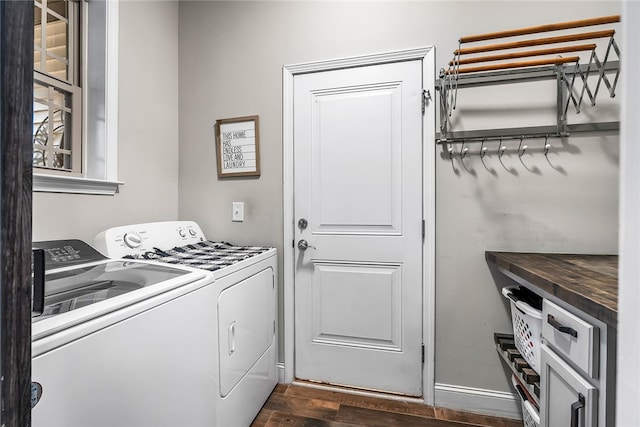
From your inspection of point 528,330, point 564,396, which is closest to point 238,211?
point 528,330

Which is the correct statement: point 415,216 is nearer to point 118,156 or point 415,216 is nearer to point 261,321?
point 261,321

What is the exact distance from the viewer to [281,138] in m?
1.97

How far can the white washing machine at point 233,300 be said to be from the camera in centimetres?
132

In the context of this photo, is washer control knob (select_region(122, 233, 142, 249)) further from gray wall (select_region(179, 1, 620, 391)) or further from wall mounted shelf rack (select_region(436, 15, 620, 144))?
wall mounted shelf rack (select_region(436, 15, 620, 144))

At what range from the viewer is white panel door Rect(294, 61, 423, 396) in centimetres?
178

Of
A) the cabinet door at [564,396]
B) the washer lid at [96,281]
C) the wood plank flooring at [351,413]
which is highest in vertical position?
the washer lid at [96,281]

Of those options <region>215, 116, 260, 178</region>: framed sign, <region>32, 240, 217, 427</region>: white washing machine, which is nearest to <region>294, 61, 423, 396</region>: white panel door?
<region>215, 116, 260, 178</region>: framed sign

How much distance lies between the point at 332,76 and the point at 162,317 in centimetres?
164

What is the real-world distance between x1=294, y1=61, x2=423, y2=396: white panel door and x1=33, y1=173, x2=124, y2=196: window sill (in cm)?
105

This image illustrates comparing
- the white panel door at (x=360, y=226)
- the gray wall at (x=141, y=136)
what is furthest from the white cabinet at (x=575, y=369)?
the gray wall at (x=141, y=136)

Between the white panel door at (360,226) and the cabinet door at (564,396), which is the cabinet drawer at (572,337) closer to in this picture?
the cabinet door at (564,396)

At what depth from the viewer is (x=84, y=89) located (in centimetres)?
164

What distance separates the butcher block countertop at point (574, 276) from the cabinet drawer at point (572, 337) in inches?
2.2

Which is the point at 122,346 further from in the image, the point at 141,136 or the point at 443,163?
the point at 443,163
